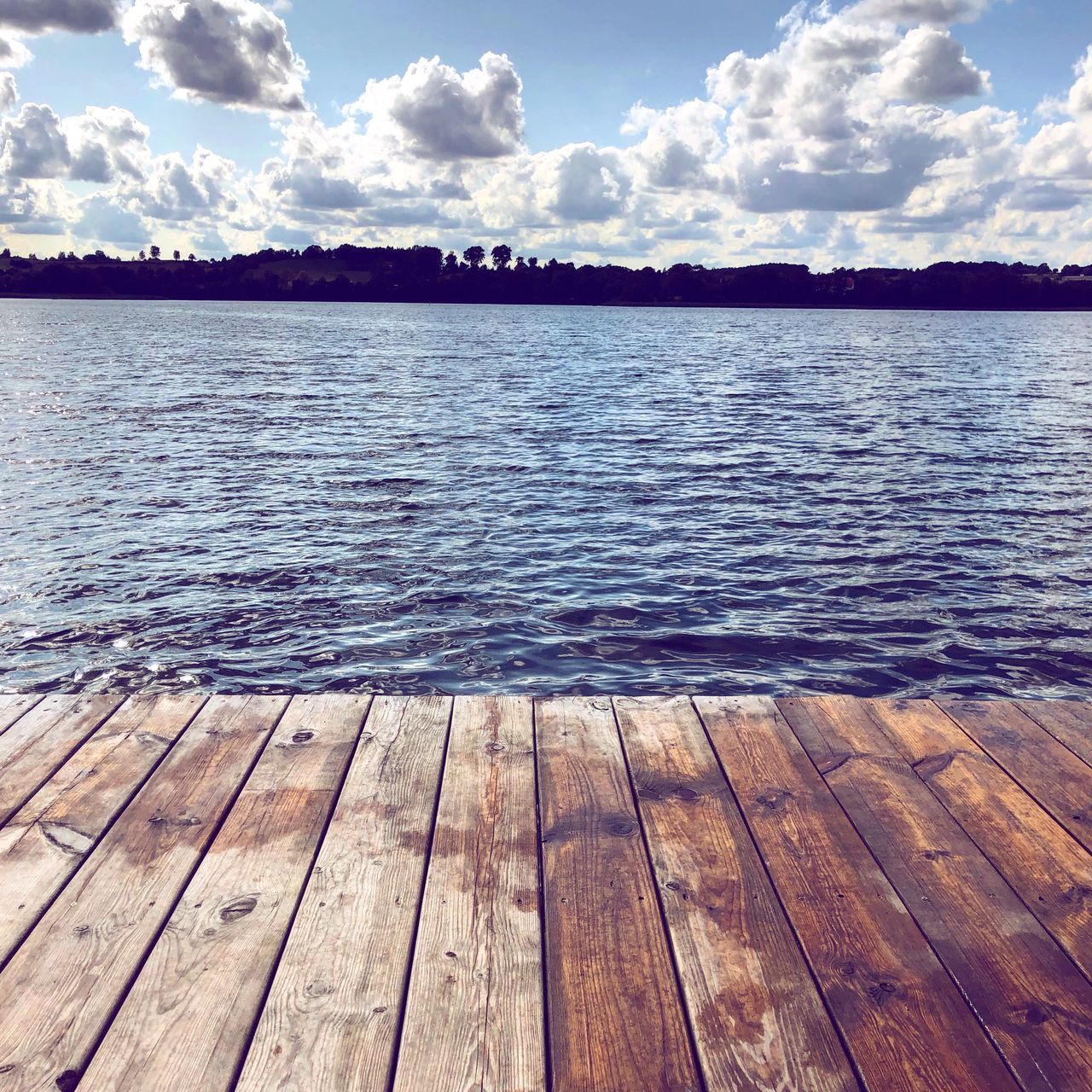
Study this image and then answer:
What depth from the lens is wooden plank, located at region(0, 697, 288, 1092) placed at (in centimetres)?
268

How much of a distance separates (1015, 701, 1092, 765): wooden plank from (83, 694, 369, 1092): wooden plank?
12.6 feet

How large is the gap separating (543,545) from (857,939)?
11.1m

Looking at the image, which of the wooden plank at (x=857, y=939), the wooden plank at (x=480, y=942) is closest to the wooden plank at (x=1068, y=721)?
the wooden plank at (x=857, y=939)

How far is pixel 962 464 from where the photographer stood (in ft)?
69.6

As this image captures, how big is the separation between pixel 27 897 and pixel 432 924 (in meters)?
1.55

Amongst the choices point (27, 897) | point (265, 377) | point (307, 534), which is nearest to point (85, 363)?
point (265, 377)

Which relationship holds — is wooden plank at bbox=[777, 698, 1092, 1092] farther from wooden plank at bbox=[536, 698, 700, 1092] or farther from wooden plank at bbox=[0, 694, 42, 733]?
wooden plank at bbox=[0, 694, 42, 733]

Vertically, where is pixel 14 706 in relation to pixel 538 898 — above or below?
below

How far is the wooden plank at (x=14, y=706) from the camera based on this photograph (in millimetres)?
4789

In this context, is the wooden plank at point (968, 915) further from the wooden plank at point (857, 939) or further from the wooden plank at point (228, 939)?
the wooden plank at point (228, 939)

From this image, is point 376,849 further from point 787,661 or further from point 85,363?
point 85,363

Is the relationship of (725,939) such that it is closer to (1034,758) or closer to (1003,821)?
(1003,821)

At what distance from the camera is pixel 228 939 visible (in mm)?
3137

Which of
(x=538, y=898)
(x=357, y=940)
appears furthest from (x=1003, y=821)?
(x=357, y=940)
